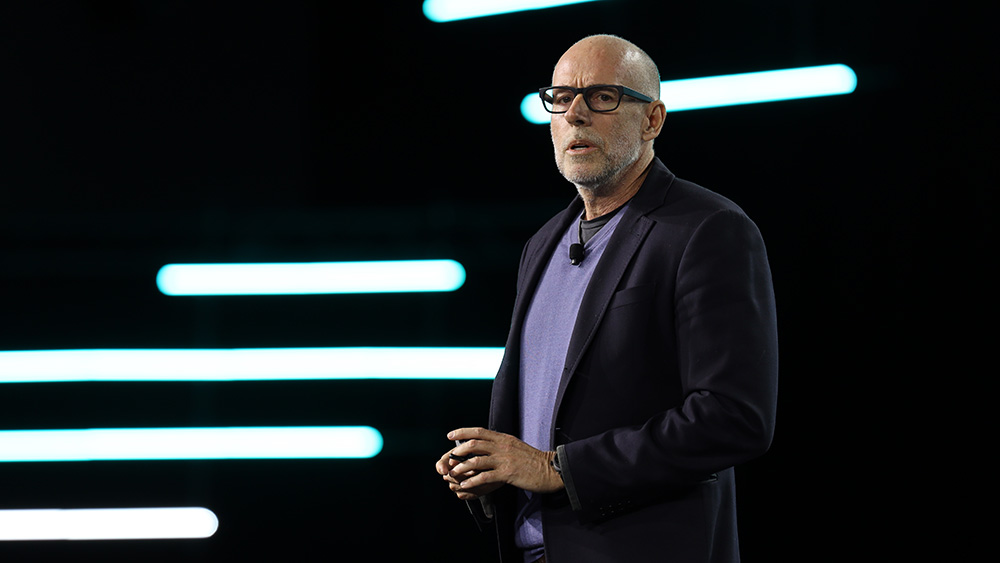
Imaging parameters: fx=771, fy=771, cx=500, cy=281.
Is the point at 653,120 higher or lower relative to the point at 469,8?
lower

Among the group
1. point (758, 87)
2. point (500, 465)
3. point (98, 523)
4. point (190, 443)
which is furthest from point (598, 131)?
point (98, 523)

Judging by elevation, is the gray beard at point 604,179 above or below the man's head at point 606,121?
below

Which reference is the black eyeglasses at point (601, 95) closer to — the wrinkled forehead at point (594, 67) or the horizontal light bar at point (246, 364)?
the wrinkled forehead at point (594, 67)

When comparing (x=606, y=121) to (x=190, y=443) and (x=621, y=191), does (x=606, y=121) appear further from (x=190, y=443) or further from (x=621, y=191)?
(x=190, y=443)

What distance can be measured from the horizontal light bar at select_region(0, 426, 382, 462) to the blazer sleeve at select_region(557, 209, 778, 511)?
1263mm

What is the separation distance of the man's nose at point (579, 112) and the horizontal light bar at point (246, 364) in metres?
0.99

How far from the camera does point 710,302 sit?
1.20 metres

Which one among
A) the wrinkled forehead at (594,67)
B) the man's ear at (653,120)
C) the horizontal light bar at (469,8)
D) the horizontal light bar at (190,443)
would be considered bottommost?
the horizontal light bar at (190,443)

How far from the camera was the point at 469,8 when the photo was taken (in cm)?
237

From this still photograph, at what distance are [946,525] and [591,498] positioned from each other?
1.15 metres

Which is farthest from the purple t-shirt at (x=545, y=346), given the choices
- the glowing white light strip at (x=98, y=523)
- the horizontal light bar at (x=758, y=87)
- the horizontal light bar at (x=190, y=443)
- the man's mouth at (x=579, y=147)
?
the glowing white light strip at (x=98, y=523)

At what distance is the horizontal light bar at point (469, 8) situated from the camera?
7.58 feet

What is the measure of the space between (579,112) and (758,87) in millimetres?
833

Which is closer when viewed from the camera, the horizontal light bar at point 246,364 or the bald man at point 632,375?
the bald man at point 632,375
